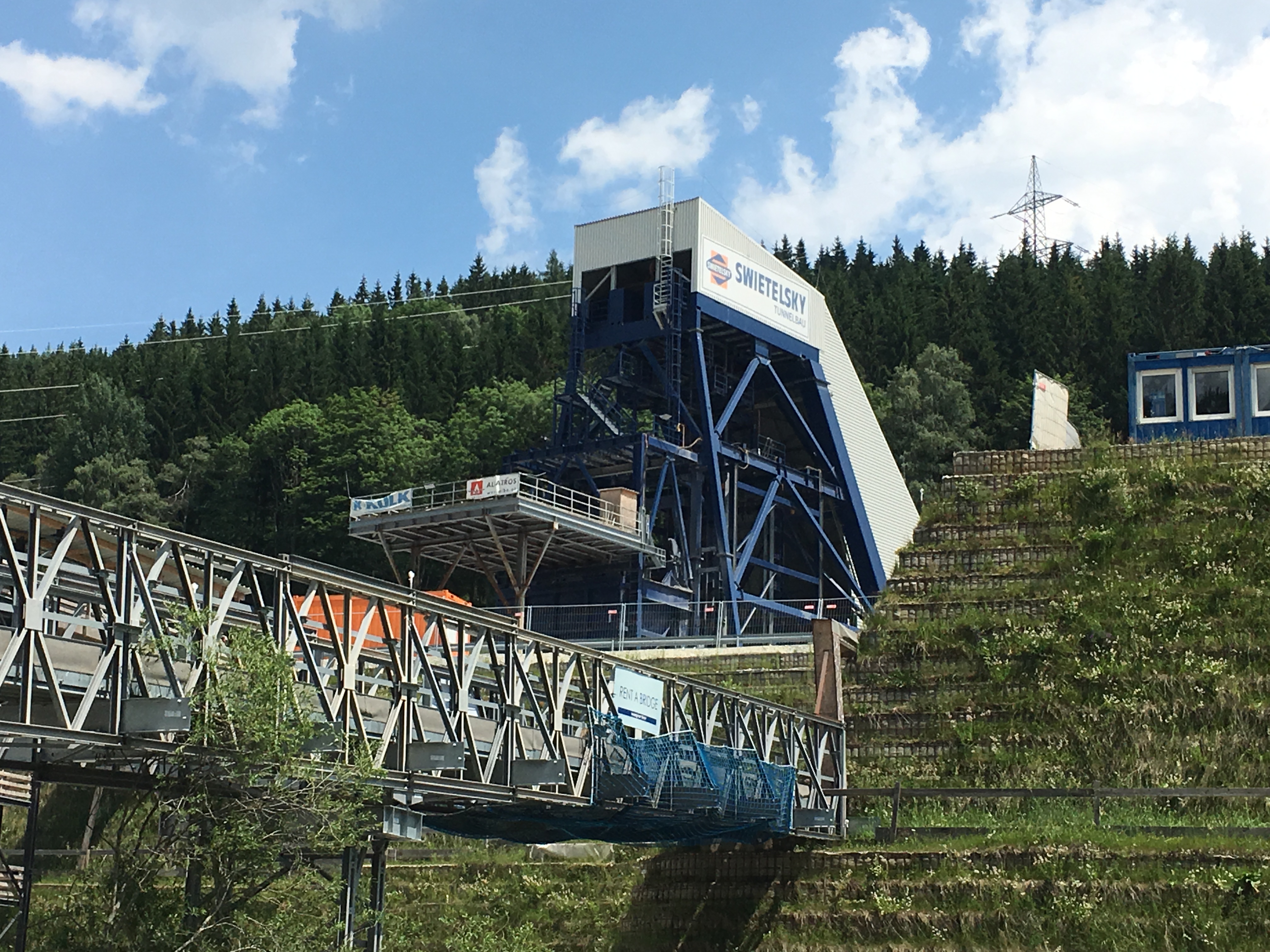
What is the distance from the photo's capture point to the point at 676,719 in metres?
24.2

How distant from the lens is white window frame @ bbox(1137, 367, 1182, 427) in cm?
4731

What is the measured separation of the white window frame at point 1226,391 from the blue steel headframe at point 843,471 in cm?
1632

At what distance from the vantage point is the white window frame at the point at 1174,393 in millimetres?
47312

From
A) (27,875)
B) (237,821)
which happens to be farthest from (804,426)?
(237,821)

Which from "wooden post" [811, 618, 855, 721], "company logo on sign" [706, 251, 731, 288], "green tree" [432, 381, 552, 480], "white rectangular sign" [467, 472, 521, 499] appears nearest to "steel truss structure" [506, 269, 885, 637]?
"company logo on sign" [706, 251, 731, 288]

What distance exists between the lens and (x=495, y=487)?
5047cm

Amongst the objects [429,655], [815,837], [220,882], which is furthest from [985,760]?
[220,882]

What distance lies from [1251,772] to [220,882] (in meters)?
20.6

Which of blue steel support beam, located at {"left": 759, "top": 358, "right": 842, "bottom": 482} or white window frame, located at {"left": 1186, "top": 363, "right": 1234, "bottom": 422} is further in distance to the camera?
blue steel support beam, located at {"left": 759, "top": 358, "right": 842, "bottom": 482}

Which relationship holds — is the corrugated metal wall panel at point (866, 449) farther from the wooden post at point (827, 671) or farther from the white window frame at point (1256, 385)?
the wooden post at point (827, 671)

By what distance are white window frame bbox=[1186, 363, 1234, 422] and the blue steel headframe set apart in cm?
1632

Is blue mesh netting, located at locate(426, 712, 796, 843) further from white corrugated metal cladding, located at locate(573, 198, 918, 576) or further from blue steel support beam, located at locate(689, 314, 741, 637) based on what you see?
white corrugated metal cladding, located at locate(573, 198, 918, 576)

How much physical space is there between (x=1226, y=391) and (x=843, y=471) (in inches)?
704

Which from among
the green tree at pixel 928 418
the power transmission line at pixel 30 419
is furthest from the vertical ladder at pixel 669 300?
the power transmission line at pixel 30 419
